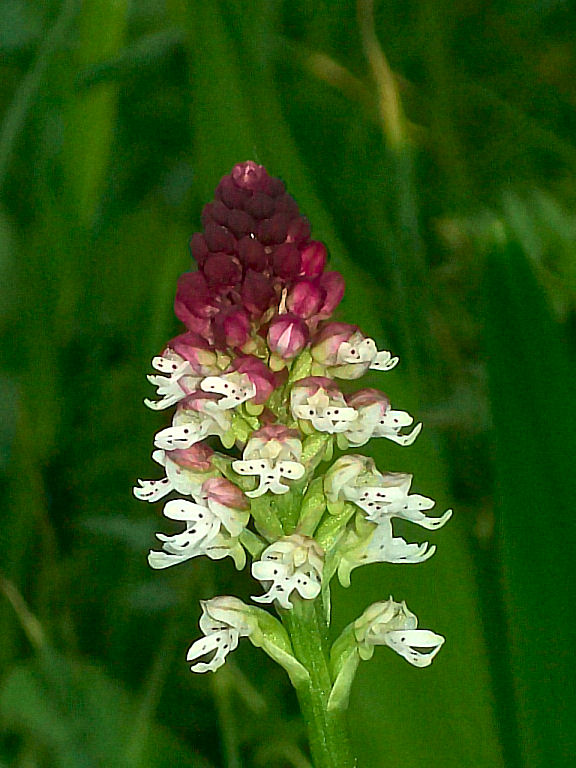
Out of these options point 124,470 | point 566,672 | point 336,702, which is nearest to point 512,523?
point 566,672

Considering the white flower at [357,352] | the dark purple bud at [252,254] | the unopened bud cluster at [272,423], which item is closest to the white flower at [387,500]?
the unopened bud cluster at [272,423]

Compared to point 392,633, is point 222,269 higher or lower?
higher

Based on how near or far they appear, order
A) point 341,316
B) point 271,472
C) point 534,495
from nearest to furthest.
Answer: point 271,472, point 534,495, point 341,316

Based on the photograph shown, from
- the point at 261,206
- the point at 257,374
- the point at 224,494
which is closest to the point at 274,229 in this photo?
the point at 261,206

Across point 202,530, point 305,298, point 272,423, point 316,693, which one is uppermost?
point 305,298

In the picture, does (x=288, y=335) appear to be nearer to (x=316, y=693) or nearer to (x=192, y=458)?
(x=192, y=458)

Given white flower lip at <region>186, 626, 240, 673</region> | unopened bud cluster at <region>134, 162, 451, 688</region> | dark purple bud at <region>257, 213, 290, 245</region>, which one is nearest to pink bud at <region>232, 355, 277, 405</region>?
unopened bud cluster at <region>134, 162, 451, 688</region>

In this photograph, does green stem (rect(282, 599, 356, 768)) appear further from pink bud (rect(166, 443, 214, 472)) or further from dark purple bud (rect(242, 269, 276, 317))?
dark purple bud (rect(242, 269, 276, 317))
